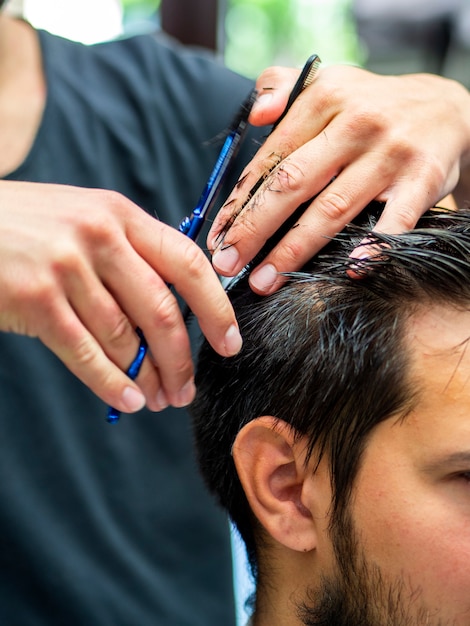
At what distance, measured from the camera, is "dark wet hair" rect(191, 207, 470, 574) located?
3.77ft

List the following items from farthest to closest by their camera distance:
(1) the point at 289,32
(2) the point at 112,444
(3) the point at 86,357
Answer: (1) the point at 289,32, (2) the point at 112,444, (3) the point at 86,357

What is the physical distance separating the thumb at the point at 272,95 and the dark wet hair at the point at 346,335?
0.22 meters

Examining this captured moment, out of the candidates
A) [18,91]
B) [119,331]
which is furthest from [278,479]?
[18,91]

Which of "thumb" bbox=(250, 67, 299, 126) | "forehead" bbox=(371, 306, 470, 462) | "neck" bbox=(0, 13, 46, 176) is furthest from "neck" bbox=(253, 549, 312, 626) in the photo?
"neck" bbox=(0, 13, 46, 176)

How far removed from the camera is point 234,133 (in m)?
1.21

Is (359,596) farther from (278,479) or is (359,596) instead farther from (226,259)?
(226,259)

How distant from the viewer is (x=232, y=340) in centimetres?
107

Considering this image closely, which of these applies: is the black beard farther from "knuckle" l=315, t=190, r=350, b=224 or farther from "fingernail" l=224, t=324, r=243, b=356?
"knuckle" l=315, t=190, r=350, b=224

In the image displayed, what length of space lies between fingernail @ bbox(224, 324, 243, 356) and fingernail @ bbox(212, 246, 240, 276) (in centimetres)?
12

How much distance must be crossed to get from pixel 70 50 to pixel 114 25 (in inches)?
74.9

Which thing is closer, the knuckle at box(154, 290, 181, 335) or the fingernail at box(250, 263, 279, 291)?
the knuckle at box(154, 290, 181, 335)

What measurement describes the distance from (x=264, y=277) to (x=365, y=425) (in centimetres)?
27

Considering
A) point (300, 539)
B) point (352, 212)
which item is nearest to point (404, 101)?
point (352, 212)

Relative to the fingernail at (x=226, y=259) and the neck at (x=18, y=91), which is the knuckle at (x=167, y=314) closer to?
the fingernail at (x=226, y=259)
